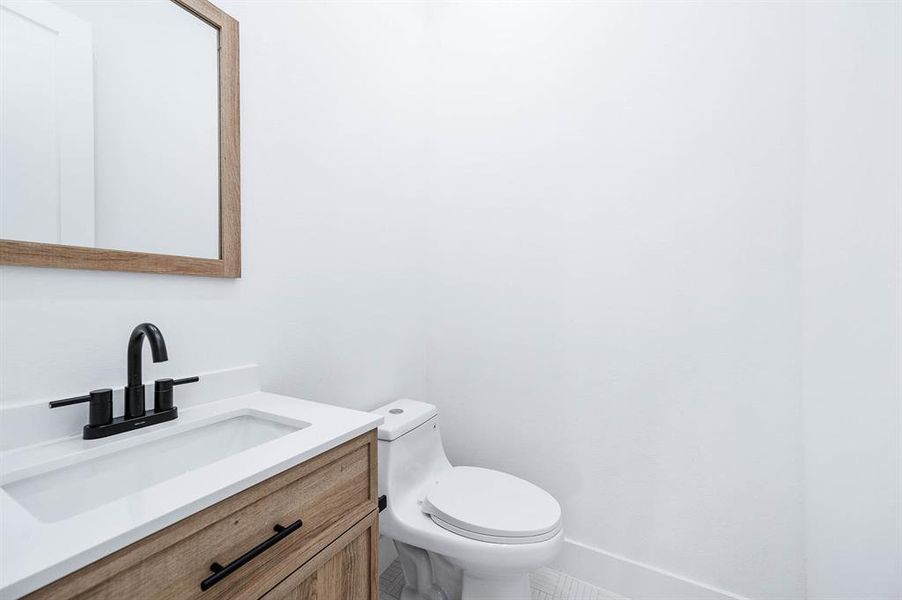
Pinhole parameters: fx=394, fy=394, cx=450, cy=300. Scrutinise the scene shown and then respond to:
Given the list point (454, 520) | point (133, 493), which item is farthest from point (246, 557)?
point (454, 520)

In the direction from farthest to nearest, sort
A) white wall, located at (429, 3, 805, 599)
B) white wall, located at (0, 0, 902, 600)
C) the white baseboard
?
the white baseboard, white wall, located at (429, 3, 805, 599), white wall, located at (0, 0, 902, 600)

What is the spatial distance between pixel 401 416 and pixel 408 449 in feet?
0.37

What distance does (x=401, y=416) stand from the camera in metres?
1.38

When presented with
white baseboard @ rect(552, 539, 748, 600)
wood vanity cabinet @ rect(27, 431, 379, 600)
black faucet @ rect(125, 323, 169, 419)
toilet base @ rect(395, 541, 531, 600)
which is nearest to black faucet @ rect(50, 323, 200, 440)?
black faucet @ rect(125, 323, 169, 419)

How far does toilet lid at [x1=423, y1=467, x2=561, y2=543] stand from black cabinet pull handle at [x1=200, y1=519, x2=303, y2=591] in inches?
24.0

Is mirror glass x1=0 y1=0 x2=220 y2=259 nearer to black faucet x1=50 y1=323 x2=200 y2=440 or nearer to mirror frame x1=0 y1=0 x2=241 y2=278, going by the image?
mirror frame x1=0 y1=0 x2=241 y2=278

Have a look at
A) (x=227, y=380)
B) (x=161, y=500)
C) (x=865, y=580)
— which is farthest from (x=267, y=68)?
(x=865, y=580)

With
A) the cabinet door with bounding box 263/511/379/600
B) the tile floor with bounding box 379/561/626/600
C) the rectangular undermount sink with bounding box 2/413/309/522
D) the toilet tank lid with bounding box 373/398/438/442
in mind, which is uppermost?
the rectangular undermount sink with bounding box 2/413/309/522

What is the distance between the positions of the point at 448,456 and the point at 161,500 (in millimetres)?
1371

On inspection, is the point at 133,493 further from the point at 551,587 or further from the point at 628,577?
the point at 628,577

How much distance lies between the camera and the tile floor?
56.5 inches

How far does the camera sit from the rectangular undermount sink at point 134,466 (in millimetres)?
621

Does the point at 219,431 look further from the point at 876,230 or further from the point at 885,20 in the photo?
the point at 885,20

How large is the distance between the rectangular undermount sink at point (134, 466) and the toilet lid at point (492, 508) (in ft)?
1.94
